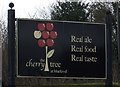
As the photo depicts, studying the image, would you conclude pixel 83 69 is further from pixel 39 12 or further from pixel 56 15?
pixel 39 12

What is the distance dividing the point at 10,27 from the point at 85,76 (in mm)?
2687

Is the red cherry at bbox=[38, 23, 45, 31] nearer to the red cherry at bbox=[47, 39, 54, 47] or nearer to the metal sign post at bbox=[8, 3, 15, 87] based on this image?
the red cherry at bbox=[47, 39, 54, 47]

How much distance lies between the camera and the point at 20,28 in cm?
934

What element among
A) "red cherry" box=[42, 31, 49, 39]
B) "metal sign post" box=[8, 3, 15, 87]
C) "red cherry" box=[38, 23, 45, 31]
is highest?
"red cherry" box=[38, 23, 45, 31]

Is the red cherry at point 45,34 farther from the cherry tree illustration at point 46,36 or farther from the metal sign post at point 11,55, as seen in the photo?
the metal sign post at point 11,55

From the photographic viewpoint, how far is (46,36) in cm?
957

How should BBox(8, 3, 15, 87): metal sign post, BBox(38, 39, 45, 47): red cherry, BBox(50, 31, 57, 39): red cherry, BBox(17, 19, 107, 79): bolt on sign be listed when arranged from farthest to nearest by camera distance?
BBox(50, 31, 57, 39): red cherry < BBox(38, 39, 45, 47): red cherry < BBox(17, 19, 107, 79): bolt on sign < BBox(8, 3, 15, 87): metal sign post

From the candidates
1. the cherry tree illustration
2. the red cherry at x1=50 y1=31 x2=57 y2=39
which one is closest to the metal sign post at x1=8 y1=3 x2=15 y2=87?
the cherry tree illustration

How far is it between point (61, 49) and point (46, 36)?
1.98 ft

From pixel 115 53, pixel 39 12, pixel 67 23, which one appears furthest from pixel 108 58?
pixel 39 12

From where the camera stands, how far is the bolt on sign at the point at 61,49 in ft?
30.7

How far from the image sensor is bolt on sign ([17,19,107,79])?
30.7 feet

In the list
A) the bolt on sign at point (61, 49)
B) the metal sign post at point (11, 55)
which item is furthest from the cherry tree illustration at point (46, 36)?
the metal sign post at point (11, 55)

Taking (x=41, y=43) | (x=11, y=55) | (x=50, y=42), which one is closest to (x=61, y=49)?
(x=50, y=42)
